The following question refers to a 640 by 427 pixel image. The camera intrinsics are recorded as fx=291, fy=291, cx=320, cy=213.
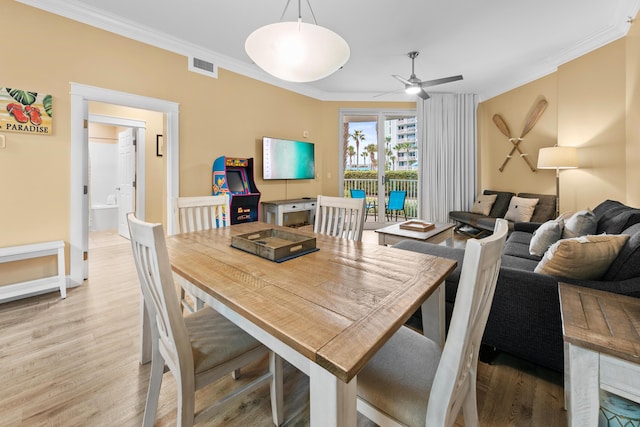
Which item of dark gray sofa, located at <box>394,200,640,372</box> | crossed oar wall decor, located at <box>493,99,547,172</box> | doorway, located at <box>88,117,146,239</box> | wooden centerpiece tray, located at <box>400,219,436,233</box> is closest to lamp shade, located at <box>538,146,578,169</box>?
crossed oar wall decor, located at <box>493,99,547,172</box>

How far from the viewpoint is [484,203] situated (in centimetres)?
512

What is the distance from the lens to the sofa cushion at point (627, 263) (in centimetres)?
143

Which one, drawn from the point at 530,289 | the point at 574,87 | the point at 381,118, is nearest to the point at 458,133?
the point at 381,118

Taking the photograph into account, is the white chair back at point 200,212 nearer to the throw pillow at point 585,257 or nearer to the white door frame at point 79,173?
the white door frame at point 79,173

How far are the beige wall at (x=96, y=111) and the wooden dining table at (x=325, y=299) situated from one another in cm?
214

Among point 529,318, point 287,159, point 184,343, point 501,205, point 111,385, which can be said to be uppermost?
point 287,159

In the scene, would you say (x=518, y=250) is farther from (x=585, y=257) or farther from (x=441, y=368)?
(x=441, y=368)

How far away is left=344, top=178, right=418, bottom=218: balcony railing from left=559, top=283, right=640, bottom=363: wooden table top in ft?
16.5

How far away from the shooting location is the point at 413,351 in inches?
43.8

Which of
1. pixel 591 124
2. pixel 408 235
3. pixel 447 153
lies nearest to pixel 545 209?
pixel 591 124

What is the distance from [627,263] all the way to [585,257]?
195 millimetres

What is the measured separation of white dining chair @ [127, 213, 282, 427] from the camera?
3.18ft

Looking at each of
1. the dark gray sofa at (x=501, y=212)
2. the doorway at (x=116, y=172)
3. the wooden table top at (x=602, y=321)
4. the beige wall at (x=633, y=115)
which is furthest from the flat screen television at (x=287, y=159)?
the beige wall at (x=633, y=115)

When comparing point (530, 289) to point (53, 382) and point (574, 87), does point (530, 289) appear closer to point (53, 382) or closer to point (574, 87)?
point (53, 382)
